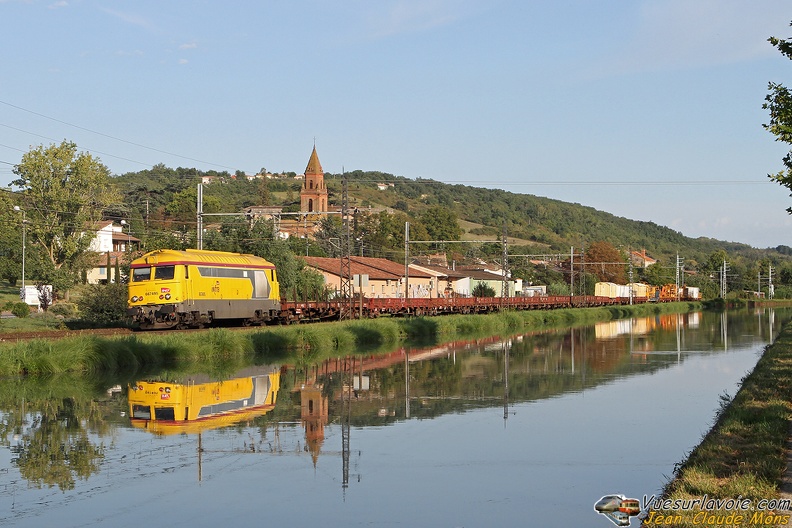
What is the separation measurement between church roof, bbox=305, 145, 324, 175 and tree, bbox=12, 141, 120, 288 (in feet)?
279

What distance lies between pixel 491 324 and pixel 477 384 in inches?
1445

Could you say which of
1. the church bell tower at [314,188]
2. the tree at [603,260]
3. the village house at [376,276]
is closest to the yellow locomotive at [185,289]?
the village house at [376,276]

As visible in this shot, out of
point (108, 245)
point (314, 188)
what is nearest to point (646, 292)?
point (314, 188)

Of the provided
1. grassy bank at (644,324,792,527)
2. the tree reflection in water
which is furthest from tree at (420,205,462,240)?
grassy bank at (644,324,792,527)

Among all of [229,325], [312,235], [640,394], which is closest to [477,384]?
[640,394]

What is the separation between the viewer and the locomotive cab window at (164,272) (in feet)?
133

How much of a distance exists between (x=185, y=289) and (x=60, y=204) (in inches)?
1253

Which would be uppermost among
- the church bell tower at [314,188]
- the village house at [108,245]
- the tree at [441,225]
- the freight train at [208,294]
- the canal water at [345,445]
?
the church bell tower at [314,188]

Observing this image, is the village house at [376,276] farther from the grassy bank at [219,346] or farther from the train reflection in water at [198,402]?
the train reflection in water at [198,402]

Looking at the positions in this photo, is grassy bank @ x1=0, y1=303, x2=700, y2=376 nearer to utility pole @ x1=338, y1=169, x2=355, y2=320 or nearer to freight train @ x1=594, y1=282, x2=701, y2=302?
utility pole @ x1=338, y1=169, x2=355, y2=320

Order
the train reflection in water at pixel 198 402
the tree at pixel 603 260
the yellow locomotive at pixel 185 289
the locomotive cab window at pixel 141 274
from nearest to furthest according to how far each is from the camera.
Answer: the train reflection in water at pixel 198 402, the yellow locomotive at pixel 185 289, the locomotive cab window at pixel 141 274, the tree at pixel 603 260

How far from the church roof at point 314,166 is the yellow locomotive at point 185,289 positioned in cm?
10995

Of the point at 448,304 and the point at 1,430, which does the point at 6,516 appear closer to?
the point at 1,430

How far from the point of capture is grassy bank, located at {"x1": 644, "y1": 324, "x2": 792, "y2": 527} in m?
9.49
